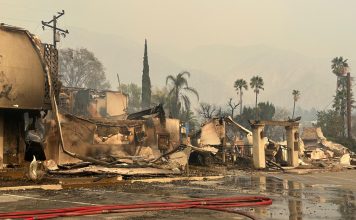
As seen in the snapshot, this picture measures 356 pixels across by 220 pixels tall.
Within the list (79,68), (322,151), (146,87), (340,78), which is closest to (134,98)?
(79,68)

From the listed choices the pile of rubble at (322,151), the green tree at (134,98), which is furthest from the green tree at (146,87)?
the pile of rubble at (322,151)

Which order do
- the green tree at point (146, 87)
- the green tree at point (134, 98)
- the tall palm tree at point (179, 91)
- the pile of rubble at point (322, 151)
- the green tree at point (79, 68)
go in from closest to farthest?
the pile of rubble at point (322, 151) < the tall palm tree at point (179, 91) < the green tree at point (146, 87) < the green tree at point (134, 98) < the green tree at point (79, 68)

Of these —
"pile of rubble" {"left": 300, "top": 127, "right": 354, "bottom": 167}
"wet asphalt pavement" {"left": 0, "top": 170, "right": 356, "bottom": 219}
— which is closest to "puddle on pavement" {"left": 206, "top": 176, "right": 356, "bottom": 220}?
"wet asphalt pavement" {"left": 0, "top": 170, "right": 356, "bottom": 219}

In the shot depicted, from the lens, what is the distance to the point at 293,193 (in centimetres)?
1633

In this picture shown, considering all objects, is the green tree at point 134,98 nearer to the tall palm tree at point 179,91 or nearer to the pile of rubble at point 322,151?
the tall palm tree at point 179,91

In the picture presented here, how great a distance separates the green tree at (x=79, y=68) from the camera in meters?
99.6

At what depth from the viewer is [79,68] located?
10069cm

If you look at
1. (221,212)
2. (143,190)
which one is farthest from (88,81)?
(221,212)

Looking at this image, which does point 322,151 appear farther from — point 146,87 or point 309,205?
point 146,87

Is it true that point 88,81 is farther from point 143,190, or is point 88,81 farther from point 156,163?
point 143,190

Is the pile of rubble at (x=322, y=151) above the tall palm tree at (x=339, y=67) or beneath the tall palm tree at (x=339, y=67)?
beneath

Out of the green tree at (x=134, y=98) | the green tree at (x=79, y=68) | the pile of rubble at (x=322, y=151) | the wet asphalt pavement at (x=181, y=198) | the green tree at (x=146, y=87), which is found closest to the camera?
the wet asphalt pavement at (x=181, y=198)

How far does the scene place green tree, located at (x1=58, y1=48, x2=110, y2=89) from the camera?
99.6 meters

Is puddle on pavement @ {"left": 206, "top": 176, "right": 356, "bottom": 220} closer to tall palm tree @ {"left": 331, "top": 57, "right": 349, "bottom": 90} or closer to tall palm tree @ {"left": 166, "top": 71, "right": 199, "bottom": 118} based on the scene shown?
tall palm tree @ {"left": 166, "top": 71, "right": 199, "bottom": 118}
